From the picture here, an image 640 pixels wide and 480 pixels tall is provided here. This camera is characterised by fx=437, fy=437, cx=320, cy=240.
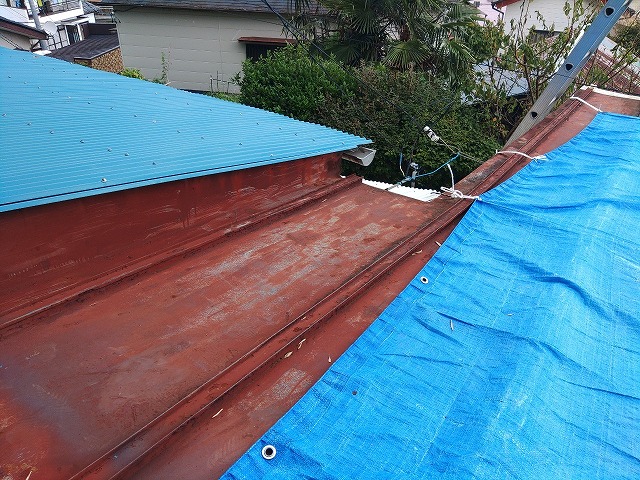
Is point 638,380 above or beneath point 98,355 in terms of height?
above

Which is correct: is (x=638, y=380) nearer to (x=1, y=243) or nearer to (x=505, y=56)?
(x=1, y=243)

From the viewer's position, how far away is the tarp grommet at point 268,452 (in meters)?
1.64

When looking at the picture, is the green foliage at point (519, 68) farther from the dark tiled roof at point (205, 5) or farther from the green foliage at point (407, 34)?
the dark tiled roof at point (205, 5)

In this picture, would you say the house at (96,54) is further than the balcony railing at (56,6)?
No

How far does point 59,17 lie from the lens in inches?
1187

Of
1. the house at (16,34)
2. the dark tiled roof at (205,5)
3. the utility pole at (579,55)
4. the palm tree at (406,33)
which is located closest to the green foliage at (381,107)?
the palm tree at (406,33)

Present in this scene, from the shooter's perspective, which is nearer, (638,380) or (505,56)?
(638,380)

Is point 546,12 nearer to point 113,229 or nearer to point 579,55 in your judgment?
point 579,55

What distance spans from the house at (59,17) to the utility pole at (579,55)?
1148 inches

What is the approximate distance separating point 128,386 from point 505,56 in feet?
36.3

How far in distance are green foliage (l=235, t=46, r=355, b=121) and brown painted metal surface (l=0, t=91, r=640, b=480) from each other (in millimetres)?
6343

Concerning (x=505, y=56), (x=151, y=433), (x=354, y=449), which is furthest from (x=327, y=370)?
(x=505, y=56)

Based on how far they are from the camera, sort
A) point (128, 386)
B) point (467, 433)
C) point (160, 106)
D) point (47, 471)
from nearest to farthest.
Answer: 1. point (47, 471)
2. point (467, 433)
3. point (128, 386)
4. point (160, 106)

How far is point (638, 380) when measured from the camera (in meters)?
2.06
